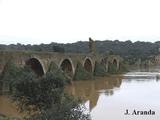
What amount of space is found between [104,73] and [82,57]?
9.66 metres

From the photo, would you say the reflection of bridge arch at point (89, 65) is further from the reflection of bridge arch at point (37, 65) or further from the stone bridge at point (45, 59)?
the reflection of bridge arch at point (37, 65)

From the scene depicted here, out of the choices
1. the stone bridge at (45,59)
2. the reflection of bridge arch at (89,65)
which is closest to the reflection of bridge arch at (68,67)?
the stone bridge at (45,59)

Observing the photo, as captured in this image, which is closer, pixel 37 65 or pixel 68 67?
pixel 37 65

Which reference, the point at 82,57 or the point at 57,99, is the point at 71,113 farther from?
the point at 82,57

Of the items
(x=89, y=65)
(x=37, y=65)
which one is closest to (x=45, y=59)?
(x=37, y=65)

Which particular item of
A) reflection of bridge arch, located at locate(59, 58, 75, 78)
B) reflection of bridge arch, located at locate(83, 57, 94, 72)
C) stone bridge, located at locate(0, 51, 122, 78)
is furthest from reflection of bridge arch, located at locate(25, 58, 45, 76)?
reflection of bridge arch, located at locate(83, 57, 94, 72)

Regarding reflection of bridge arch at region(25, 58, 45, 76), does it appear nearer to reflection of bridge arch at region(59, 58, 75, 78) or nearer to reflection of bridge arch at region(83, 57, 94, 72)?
reflection of bridge arch at region(59, 58, 75, 78)

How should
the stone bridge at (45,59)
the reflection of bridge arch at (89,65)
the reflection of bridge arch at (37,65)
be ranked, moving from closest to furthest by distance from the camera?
the stone bridge at (45,59) → the reflection of bridge arch at (37,65) → the reflection of bridge arch at (89,65)

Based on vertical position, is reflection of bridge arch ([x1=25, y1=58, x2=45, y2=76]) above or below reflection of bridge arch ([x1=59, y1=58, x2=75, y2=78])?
above

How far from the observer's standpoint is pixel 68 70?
47156 mm

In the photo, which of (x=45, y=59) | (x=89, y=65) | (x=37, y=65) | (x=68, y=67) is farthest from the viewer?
(x=89, y=65)

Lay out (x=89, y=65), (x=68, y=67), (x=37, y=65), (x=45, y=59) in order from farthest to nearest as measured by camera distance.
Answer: (x=89, y=65) < (x=68, y=67) < (x=45, y=59) < (x=37, y=65)

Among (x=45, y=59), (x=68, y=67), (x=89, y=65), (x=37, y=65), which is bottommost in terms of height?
(x=89, y=65)

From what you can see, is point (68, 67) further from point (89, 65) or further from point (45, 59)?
point (89, 65)
